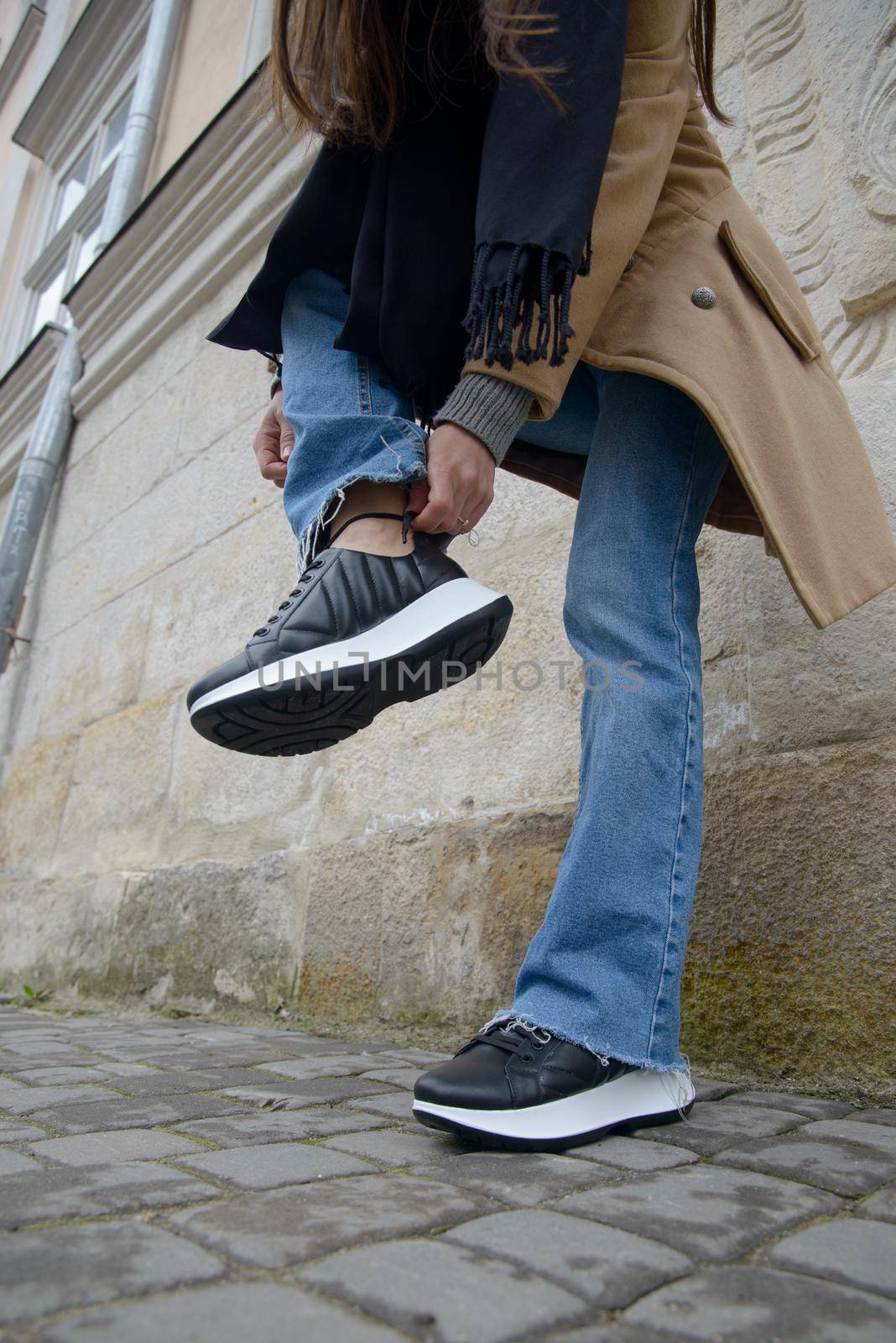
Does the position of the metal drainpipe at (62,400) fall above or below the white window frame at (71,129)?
below

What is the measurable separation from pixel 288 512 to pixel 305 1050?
3.97 ft

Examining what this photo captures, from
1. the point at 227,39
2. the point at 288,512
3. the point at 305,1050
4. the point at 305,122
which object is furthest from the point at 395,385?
the point at 227,39

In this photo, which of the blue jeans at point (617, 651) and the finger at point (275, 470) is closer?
the blue jeans at point (617, 651)

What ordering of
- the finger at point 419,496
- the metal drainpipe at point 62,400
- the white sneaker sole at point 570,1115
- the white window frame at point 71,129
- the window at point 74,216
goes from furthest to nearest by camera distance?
the window at point 74,216 < the white window frame at point 71,129 < the metal drainpipe at point 62,400 < the finger at point 419,496 < the white sneaker sole at point 570,1115

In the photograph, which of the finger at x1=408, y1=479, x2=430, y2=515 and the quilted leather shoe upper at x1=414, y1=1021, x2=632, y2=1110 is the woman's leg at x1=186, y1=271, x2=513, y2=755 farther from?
the quilted leather shoe upper at x1=414, y1=1021, x2=632, y2=1110

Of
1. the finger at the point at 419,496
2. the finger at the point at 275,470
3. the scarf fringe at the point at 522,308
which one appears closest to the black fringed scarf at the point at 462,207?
the scarf fringe at the point at 522,308

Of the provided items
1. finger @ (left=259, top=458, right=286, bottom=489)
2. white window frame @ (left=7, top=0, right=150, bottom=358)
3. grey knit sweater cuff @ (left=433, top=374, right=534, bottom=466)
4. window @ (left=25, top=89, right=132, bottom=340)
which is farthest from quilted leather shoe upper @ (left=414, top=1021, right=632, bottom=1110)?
white window frame @ (left=7, top=0, right=150, bottom=358)

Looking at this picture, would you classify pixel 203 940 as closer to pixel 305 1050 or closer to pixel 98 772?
pixel 305 1050

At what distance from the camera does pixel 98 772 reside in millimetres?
3809

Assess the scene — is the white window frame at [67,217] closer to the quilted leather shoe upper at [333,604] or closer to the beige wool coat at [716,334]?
the beige wool coat at [716,334]

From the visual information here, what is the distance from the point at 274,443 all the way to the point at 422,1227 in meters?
1.15

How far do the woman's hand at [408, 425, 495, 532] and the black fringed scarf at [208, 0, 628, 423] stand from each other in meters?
0.10

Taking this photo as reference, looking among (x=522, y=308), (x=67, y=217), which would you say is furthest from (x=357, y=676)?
(x=67, y=217)

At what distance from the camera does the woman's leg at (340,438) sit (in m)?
1.15
